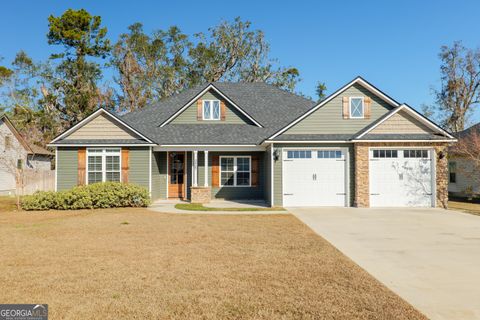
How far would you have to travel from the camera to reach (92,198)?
14742 mm

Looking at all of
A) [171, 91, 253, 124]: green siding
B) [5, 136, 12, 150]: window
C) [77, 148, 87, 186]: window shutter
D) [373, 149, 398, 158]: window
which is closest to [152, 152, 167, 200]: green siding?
[171, 91, 253, 124]: green siding

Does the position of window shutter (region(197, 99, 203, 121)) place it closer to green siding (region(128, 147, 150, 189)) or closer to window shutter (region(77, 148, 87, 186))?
green siding (region(128, 147, 150, 189))

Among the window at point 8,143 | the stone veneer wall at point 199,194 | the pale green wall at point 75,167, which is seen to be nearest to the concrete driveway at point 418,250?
the stone veneer wall at point 199,194

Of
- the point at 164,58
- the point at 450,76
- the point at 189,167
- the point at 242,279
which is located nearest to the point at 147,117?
the point at 189,167

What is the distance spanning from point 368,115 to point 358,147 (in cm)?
199

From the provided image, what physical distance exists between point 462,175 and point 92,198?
23113 millimetres

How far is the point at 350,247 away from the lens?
7605 millimetres

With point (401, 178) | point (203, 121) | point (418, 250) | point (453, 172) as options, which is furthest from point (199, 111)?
point (453, 172)

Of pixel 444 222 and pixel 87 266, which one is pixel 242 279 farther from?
pixel 444 222

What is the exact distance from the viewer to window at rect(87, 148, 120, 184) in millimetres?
16594

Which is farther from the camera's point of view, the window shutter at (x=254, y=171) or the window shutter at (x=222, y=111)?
the window shutter at (x=222, y=111)

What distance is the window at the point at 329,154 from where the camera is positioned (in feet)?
50.0

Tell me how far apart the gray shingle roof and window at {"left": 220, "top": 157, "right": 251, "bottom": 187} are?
143 centimetres

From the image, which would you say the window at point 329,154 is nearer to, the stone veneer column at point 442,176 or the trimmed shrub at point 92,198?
the stone veneer column at point 442,176
